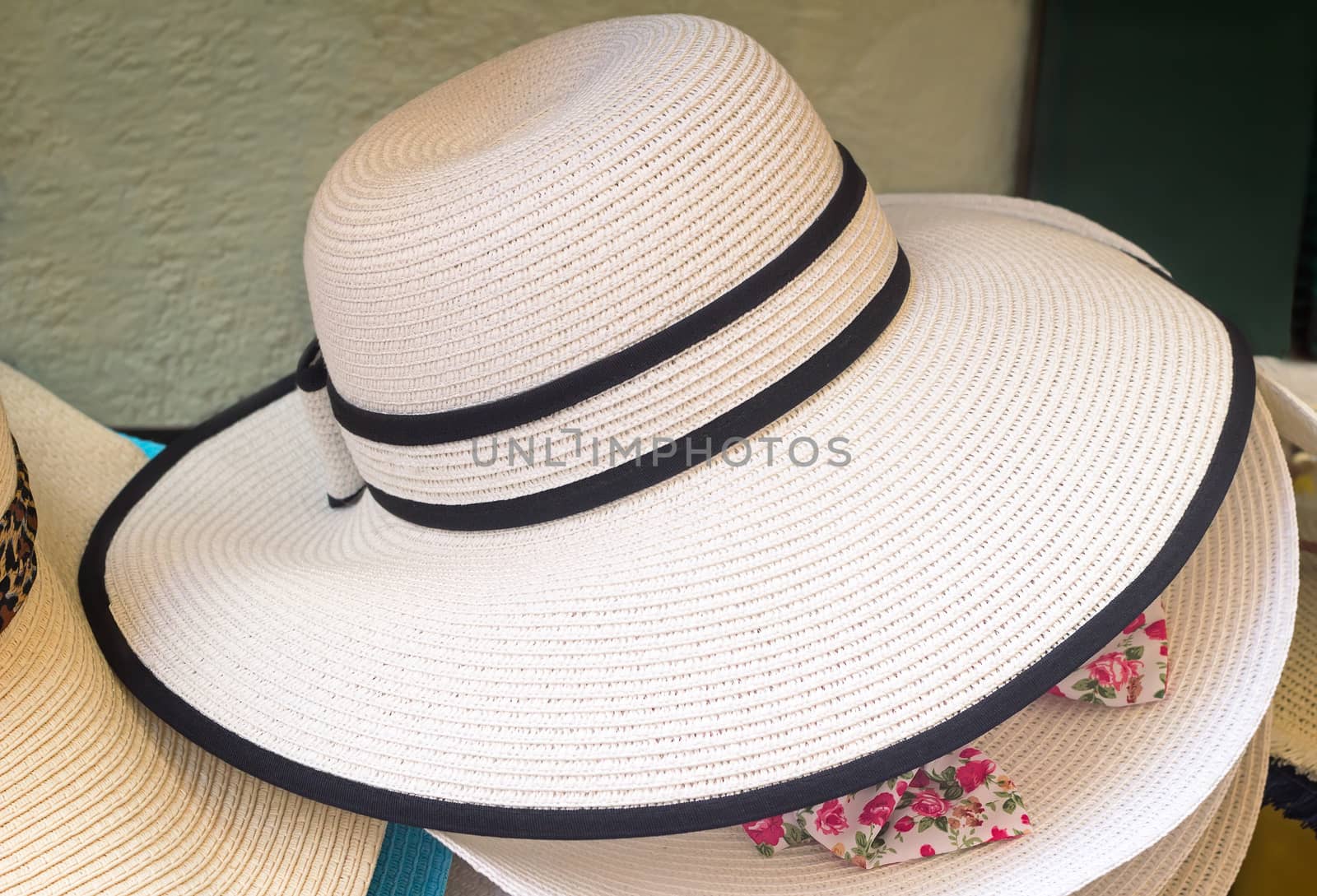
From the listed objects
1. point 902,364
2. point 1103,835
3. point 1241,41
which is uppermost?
point 1241,41

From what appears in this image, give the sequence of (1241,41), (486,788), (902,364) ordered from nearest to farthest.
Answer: (486,788)
(902,364)
(1241,41)

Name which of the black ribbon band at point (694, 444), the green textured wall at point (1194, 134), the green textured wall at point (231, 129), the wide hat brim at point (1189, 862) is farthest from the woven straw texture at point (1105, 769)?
the green textured wall at point (231, 129)

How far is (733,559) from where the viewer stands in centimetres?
64

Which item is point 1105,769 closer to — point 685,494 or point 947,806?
point 947,806

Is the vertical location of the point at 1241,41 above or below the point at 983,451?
above

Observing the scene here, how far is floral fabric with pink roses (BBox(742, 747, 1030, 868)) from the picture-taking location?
2.26ft

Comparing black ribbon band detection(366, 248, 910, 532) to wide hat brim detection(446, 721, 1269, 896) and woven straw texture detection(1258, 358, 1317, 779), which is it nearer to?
wide hat brim detection(446, 721, 1269, 896)

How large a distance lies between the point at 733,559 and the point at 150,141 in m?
0.87

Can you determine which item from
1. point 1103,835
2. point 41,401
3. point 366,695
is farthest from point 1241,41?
point 41,401

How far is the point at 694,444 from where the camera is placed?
0.68m

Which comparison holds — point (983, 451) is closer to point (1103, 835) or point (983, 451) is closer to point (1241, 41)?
point (1103, 835)

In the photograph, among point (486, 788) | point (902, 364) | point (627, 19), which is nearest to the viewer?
point (486, 788)

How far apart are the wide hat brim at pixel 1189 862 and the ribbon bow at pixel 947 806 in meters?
0.03

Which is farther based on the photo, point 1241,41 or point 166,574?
point 1241,41
